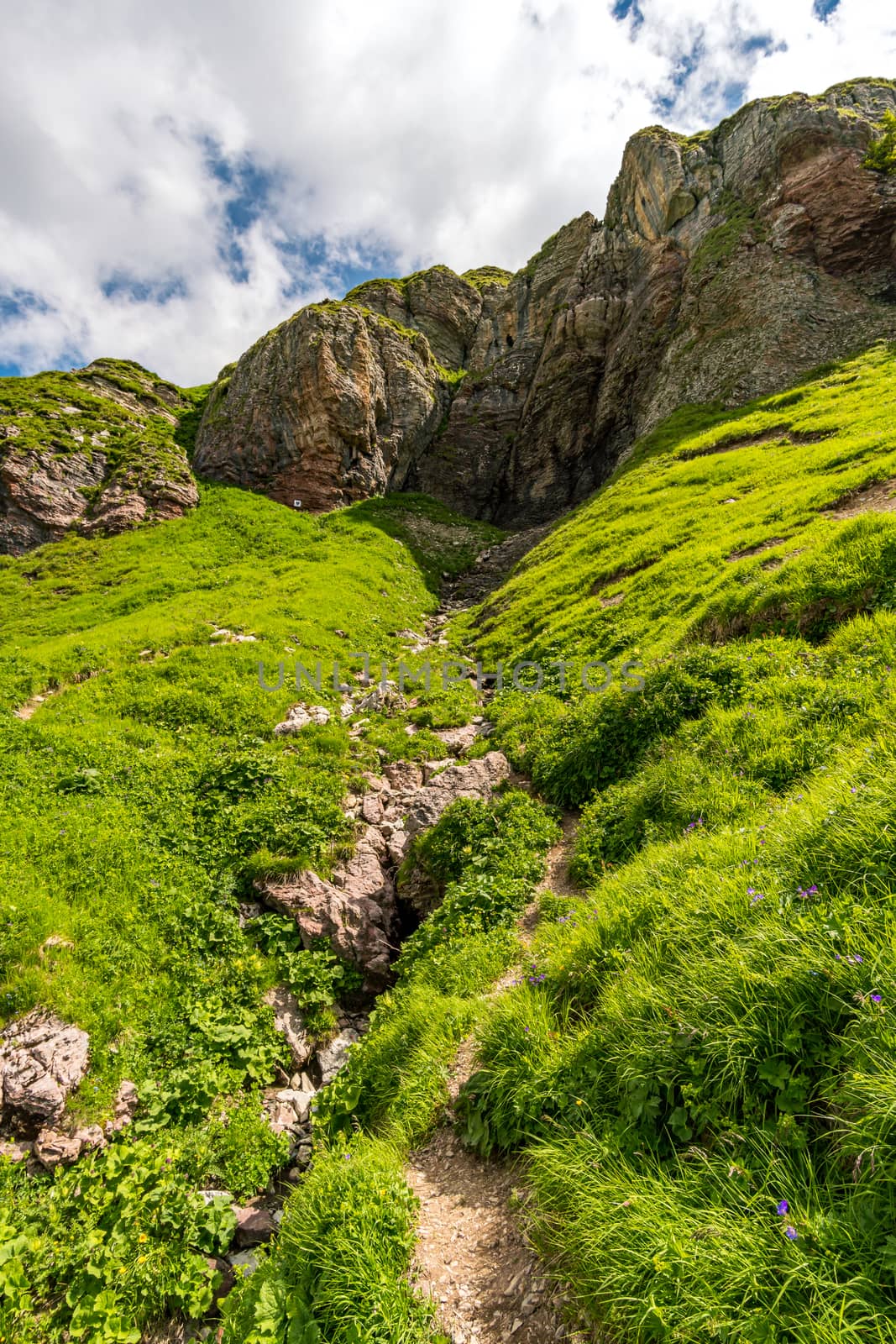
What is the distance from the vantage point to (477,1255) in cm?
362

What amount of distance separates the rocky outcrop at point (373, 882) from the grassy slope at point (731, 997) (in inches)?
59.5

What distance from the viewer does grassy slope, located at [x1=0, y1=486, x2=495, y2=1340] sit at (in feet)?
16.2

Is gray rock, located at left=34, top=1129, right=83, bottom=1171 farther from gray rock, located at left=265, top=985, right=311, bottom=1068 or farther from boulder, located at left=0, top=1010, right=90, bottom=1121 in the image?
gray rock, located at left=265, top=985, right=311, bottom=1068

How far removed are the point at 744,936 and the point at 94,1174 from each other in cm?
666

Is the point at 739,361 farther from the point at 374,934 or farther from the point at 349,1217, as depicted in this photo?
the point at 349,1217

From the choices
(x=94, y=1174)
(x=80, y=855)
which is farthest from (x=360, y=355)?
(x=94, y=1174)

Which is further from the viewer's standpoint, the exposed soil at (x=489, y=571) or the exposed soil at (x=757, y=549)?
the exposed soil at (x=489, y=571)

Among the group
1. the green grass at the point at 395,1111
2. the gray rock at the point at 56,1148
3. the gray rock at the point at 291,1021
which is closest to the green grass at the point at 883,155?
the green grass at the point at 395,1111

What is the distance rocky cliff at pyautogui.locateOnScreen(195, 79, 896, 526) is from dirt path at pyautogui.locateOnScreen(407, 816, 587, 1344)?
142 feet

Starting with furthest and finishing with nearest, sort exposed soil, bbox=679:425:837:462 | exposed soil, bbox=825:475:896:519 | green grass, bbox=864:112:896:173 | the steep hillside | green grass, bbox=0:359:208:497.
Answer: green grass, bbox=864:112:896:173, green grass, bbox=0:359:208:497, exposed soil, bbox=679:425:837:462, exposed soil, bbox=825:475:896:519, the steep hillside

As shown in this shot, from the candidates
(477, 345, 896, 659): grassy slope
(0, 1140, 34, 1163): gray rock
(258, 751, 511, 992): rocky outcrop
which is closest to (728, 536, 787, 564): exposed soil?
(477, 345, 896, 659): grassy slope

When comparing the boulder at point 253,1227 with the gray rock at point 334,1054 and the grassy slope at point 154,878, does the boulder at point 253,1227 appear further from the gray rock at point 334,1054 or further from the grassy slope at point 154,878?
the gray rock at point 334,1054

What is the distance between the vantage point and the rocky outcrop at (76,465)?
31.8m

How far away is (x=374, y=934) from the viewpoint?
28.6 ft
